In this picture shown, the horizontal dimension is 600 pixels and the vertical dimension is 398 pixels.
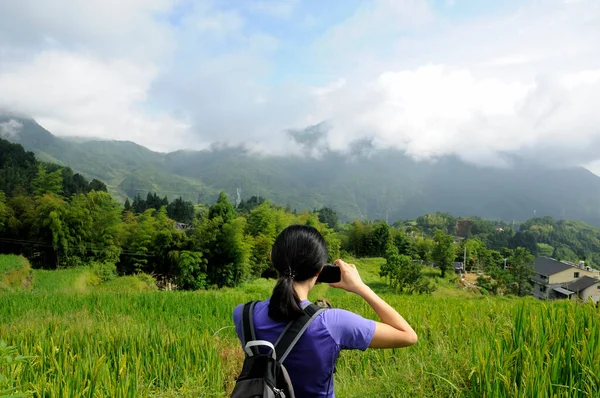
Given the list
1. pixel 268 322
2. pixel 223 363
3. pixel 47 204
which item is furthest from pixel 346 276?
pixel 47 204

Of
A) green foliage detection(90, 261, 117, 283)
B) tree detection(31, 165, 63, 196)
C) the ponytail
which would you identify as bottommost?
green foliage detection(90, 261, 117, 283)

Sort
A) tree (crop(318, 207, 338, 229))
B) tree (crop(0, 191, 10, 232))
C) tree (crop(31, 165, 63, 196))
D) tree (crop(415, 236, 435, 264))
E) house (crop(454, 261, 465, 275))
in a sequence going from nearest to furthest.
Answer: tree (crop(0, 191, 10, 232)) → tree (crop(31, 165, 63, 196)) → house (crop(454, 261, 465, 275)) → tree (crop(415, 236, 435, 264)) → tree (crop(318, 207, 338, 229))

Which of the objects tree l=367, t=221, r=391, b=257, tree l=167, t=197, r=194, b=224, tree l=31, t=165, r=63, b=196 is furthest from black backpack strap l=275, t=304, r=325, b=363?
tree l=167, t=197, r=194, b=224

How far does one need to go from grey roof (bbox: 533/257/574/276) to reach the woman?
53743 millimetres

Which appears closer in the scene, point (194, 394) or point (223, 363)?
point (194, 394)

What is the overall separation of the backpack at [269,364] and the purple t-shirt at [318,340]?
0.03 metres

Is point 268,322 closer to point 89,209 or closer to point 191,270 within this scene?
point 191,270

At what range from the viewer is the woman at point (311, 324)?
143 cm

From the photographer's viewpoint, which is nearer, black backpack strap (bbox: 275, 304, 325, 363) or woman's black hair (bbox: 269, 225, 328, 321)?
black backpack strap (bbox: 275, 304, 325, 363)

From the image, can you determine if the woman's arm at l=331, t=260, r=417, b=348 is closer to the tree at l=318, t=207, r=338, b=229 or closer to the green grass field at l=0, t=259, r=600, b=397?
the green grass field at l=0, t=259, r=600, b=397

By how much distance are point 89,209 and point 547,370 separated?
3515 cm

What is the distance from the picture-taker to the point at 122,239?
107 ft

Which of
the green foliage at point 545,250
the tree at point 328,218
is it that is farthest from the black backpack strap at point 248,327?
the green foliage at point 545,250

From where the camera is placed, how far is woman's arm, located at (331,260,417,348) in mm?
1491
